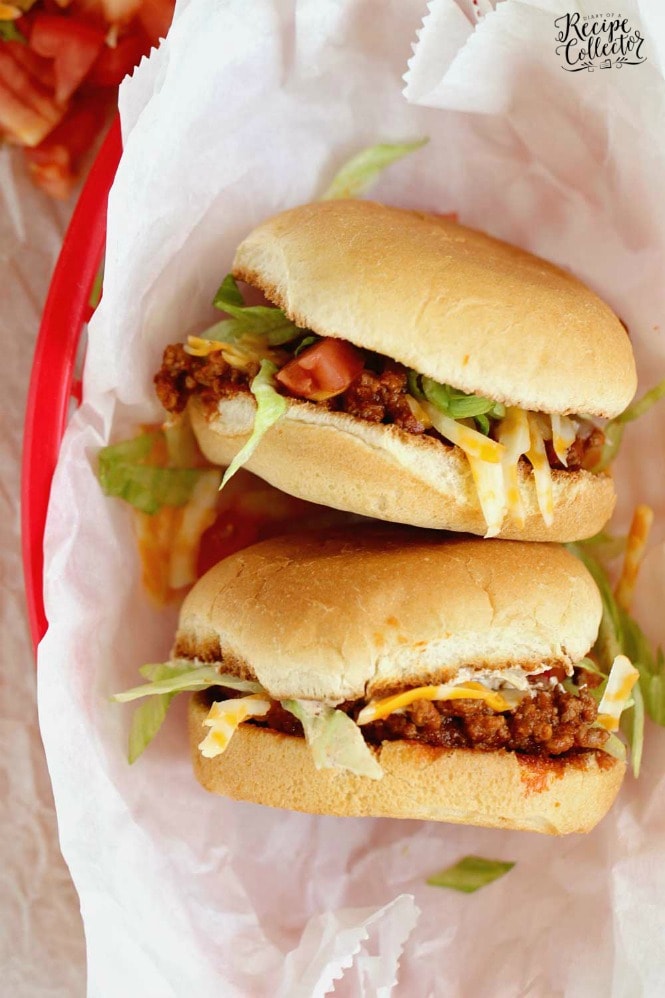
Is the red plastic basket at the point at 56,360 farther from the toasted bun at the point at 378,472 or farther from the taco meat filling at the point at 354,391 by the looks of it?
the toasted bun at the point at 378,472

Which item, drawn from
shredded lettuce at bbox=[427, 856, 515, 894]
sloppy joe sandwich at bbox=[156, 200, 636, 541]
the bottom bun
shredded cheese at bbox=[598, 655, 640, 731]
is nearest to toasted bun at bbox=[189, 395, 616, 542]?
sloppy joe sandwich at bbox=[156, 200, 636, 541]

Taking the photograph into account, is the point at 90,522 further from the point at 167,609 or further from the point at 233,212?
the point at 233,212

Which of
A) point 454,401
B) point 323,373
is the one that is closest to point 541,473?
point 454,401

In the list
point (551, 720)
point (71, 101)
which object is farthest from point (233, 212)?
point (551, 720)

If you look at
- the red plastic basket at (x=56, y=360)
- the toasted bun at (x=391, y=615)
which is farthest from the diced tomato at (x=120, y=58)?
the toasted bun at (x=391, y=615)

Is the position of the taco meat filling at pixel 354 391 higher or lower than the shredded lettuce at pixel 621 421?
higher

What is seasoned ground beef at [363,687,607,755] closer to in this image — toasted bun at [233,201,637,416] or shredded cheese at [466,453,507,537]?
shredded cheese at [466,453,507,537]
